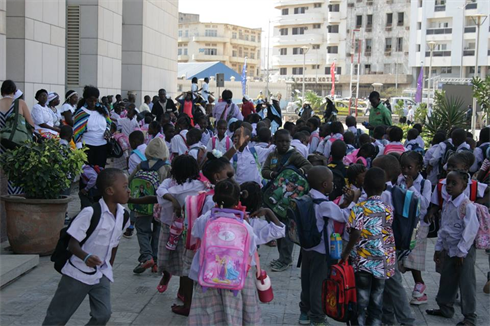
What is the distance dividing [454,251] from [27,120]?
5927 millimetres

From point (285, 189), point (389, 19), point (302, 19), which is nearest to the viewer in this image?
point (285, 189)

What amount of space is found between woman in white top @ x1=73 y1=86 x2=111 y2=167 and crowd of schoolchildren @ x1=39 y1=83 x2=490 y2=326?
1.63m

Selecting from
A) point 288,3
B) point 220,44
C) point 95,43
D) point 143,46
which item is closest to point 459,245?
point 95,43

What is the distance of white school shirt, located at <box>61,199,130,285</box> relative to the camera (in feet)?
15.1

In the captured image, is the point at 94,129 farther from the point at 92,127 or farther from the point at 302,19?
the point at 302,19

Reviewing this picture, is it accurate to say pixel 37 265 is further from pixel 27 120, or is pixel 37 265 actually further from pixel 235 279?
pixel 235 279

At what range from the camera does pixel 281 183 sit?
272 inches

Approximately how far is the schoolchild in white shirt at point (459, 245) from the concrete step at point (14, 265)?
4.38 m

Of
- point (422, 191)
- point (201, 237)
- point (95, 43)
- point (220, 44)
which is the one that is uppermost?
point (220, 44)

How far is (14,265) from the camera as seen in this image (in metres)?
7.15

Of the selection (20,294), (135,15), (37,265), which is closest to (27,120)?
(37,265)

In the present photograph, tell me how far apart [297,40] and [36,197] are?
86.7 meters

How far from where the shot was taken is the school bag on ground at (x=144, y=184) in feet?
A: 23.2

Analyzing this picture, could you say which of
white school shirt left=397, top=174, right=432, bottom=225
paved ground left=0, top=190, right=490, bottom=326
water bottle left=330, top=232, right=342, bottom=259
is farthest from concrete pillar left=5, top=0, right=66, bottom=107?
water bottle left=330, top=232, right=342, bottom=259
